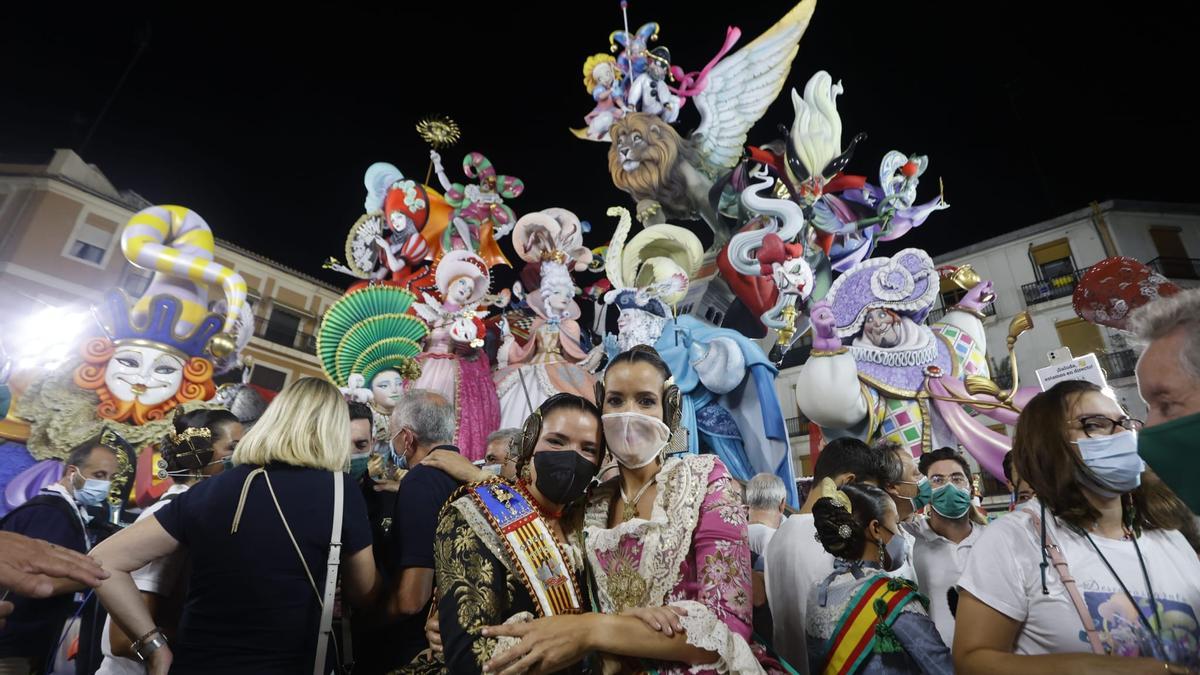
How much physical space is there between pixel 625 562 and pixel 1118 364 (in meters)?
15.8

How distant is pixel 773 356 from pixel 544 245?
3.31 m

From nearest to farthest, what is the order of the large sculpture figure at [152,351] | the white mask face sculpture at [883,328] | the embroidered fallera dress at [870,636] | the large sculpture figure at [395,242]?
the embroidered fallera dress at [870,636] → the large sculpture figure at [152,351] → the white mask face sculpture at [883,328] → the large sculpture figure at [395,242]

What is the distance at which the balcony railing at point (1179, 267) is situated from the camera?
13.7 meters

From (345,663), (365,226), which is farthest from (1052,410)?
(365,226)

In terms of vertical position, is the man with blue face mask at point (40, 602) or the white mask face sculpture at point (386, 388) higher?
the white mask face sculpture at point (386, 388)

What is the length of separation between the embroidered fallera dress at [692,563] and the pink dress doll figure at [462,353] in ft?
17.8

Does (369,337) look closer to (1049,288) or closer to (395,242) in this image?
(395,242)

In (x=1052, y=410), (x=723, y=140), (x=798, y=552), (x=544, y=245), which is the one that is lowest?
(x=798, y=552)

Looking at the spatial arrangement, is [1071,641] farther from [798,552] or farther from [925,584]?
[925,584]

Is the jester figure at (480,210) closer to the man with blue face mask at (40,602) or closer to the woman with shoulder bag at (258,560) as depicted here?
the man with blue face mask at (40,602)

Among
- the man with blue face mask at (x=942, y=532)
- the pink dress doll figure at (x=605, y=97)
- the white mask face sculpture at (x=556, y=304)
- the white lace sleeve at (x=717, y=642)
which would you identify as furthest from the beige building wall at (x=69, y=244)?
the white lace sleeve at (x=717, y=642)

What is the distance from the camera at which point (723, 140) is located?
7695 mm

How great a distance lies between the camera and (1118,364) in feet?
41.6

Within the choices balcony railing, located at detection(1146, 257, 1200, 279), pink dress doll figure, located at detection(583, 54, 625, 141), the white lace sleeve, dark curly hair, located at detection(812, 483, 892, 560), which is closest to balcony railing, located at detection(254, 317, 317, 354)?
pink dress doll figure, located at detection(583, 54, 625, 141)
